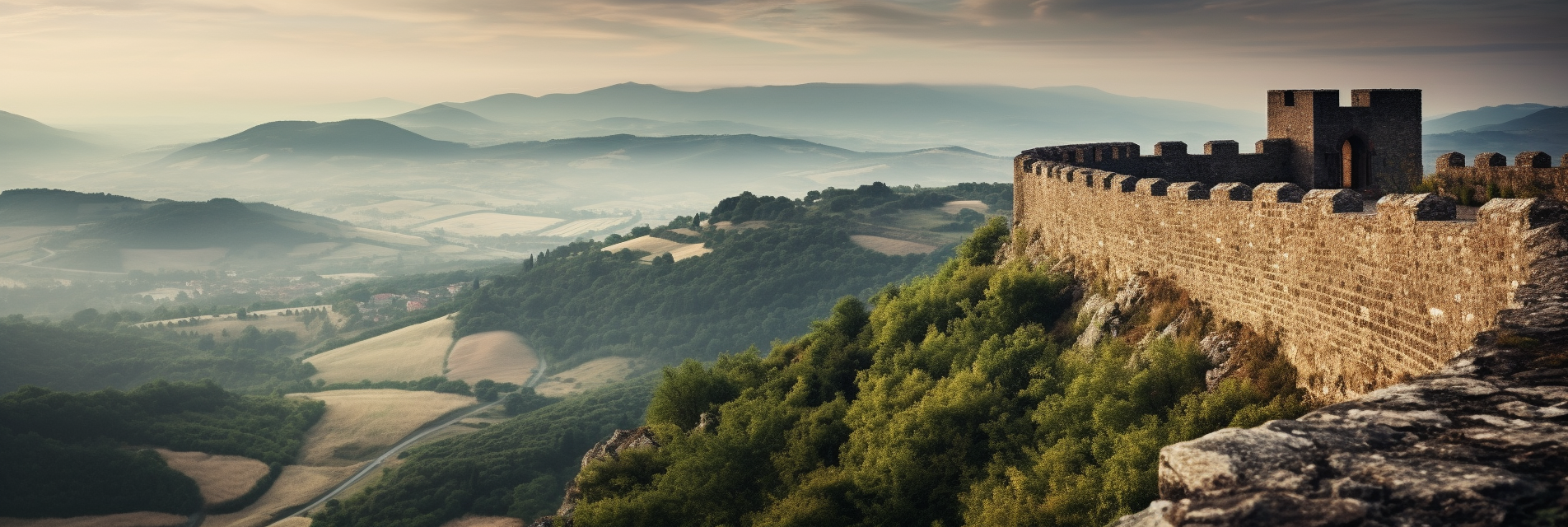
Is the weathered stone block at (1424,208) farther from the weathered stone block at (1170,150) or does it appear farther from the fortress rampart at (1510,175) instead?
the weathered stone block at (1170,150)

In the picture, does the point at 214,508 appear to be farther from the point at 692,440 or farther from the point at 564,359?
the point at 692,440

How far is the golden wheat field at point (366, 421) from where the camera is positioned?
120m

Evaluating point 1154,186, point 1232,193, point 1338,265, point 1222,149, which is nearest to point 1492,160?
point 1154,186

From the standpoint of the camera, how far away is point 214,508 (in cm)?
10312

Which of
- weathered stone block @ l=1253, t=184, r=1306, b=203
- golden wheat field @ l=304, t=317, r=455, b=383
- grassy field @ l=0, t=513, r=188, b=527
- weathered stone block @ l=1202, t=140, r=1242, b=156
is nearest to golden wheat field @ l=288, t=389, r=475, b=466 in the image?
golden wheat field @ l=304, t=317, r=455, b=383

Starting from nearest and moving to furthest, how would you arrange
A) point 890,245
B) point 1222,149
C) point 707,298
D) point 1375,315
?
point 1375,315 < point 1222,149 < point 707,298 < point 890,245

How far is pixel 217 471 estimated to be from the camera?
113m

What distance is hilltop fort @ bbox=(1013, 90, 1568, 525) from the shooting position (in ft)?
20.0

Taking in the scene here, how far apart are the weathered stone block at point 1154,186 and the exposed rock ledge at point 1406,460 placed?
392 inches

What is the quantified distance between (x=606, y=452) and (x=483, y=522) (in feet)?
200

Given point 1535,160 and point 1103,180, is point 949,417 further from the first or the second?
point 1535,160

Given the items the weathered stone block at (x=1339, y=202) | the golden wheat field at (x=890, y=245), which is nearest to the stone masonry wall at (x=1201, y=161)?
the weathered stone block at (x=1339, y=202)

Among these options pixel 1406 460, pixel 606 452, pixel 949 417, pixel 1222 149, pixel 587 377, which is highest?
pixel 1222 149

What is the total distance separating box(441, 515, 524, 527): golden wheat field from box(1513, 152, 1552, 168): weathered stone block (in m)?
79.9
